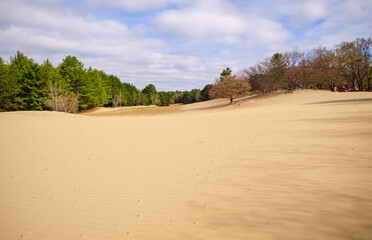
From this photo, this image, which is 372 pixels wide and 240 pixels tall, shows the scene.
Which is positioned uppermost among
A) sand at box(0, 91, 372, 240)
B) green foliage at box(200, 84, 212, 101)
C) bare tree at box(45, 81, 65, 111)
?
green foliage at box(200, 84, 212, 101)

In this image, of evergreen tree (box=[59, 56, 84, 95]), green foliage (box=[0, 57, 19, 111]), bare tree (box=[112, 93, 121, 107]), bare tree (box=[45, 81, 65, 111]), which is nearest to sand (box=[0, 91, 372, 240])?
bare tree (box=[45, 81, 65, 111])

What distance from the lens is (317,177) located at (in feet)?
11.2

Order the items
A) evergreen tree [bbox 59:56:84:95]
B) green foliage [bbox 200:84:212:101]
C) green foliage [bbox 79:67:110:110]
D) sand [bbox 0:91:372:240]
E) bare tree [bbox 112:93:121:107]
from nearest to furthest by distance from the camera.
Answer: sand [bbox 0:91:372:240]
evergreen tree [bbox 59:56:84:95]
green foliage [bbox 79:67:110:110]
bare tree [bbox 112:93:121:107]
green foliage [bbox 200:84:212:101]

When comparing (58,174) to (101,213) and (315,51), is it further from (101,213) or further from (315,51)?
(315,51)

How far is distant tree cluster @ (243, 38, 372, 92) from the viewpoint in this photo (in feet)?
93.4

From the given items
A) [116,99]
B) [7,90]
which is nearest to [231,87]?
[7,90]

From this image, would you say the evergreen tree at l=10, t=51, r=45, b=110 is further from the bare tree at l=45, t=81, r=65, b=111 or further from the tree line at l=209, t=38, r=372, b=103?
the tree line at l=209, t=38, r=372, b=103

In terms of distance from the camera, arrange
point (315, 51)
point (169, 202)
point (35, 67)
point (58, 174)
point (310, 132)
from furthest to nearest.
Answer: point (315, 51) < point (35, 67) < point (310, 132) < point (58, 174) < point (169, 202)

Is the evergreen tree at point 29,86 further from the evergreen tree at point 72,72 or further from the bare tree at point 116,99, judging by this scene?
the bare tree at point 116,99

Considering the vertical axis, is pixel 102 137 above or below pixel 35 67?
below

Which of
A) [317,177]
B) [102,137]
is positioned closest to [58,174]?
[102,137]

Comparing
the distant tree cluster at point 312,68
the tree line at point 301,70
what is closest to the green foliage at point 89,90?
the tree line at point 301,70

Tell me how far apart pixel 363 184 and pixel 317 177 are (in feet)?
2.03

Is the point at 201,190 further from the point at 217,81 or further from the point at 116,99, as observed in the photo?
the point at 116,99
